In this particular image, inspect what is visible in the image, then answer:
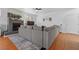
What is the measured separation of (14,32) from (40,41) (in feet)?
1.97

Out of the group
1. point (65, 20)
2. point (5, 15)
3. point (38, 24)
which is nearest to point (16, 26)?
point (5, 15)

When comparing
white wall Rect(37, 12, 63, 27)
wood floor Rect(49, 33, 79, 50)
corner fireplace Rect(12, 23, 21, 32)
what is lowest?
wood floor Rect(49, 33, 79, 50)

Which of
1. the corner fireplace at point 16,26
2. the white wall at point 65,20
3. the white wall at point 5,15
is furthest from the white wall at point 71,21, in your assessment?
the corner fireplace at point 16,26

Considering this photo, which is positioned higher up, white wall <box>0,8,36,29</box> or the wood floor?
white wall <box>0,8,36,29</box>

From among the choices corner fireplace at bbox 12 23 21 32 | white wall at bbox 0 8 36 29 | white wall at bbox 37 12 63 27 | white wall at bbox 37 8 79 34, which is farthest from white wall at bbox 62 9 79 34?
corner fireplace at bbox 12 23 21 32

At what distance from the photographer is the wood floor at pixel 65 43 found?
2.21 meters

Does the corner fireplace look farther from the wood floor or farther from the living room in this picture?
the wood floor

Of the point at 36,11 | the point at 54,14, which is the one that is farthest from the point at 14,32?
the point at 54,14

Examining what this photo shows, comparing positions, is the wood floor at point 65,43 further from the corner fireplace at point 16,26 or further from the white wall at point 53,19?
the corner fireplace at point 16,26

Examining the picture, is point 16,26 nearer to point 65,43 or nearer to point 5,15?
point 5,15

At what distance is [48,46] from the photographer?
2.24 meters

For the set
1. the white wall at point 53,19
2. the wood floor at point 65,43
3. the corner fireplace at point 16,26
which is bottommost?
the wood floor at point 65,43

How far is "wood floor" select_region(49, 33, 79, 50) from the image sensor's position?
86.8 inches
